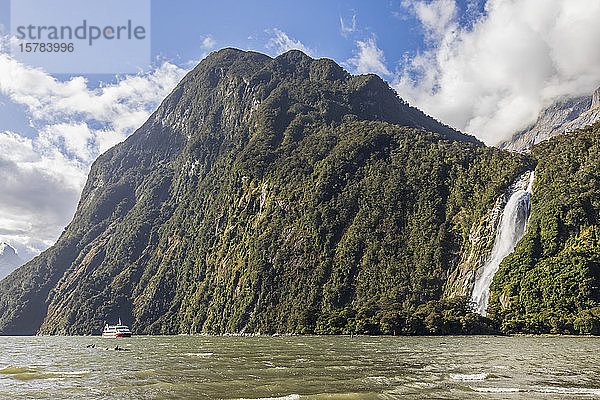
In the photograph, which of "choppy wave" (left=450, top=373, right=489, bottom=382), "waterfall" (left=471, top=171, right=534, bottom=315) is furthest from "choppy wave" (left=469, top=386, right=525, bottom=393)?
"waterfall" (left=471, top=171, right=534, bottom=315)

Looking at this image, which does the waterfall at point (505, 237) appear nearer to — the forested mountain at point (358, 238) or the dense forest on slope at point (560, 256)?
the dense forest on slope at point (560, 256)

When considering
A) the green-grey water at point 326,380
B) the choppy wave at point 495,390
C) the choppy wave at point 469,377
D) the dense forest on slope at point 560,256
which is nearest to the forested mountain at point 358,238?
the dense forest on slope at point 560,256

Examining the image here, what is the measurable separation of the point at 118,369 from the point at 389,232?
378ft

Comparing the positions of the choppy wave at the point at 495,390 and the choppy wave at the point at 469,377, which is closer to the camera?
the choppy wave at the point at 495,390

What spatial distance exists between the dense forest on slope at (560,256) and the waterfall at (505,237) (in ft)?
10.9

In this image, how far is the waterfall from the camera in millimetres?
110375

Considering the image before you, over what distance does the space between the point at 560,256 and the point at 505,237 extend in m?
15.4

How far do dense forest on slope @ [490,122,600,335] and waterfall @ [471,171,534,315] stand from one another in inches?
130

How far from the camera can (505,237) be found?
113938 mm

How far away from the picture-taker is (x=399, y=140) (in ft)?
560

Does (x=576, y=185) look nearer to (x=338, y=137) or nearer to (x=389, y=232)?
(x=389, y=232)

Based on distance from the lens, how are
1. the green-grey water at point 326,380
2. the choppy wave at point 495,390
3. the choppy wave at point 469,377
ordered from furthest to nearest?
the choppy wave at point 469,377
the choppy wave at point 495,390
the green-grey water at point 326,380

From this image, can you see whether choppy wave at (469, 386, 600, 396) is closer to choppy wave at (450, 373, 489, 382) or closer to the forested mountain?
choppy wave at (450, 373, 489, 382)

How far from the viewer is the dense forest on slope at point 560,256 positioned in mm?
90125
